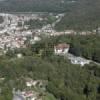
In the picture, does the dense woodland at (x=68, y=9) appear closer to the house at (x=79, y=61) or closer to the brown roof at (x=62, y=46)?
the brown roof at (x=62, y=46)

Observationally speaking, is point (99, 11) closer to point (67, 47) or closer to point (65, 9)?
point (65, 9)

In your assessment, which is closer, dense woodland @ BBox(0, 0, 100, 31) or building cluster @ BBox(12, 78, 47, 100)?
building cluster @ BBox(12, 78, 47, 100)

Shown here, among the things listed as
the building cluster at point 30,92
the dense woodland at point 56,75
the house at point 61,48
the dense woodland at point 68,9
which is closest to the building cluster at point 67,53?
the house at point 61,48

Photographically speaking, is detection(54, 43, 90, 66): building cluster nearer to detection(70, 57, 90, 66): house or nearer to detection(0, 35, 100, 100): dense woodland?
detection(70, 57, 90, 66): house

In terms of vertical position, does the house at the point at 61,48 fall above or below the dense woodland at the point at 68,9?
above

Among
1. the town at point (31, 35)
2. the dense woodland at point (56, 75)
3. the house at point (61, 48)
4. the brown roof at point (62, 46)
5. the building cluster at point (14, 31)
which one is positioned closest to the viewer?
the dense woodland at point (56, 75)

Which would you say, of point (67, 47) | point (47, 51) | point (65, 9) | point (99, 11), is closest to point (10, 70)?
point (47, 51)

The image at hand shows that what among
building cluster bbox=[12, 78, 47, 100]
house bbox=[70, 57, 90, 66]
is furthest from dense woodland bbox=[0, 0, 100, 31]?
building cluster bbox=[12, 78, 47, 100]

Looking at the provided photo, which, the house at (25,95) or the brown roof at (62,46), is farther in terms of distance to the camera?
the brown roof at (62,46)

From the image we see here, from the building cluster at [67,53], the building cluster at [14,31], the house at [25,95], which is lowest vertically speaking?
the building cluster at [14,31]
